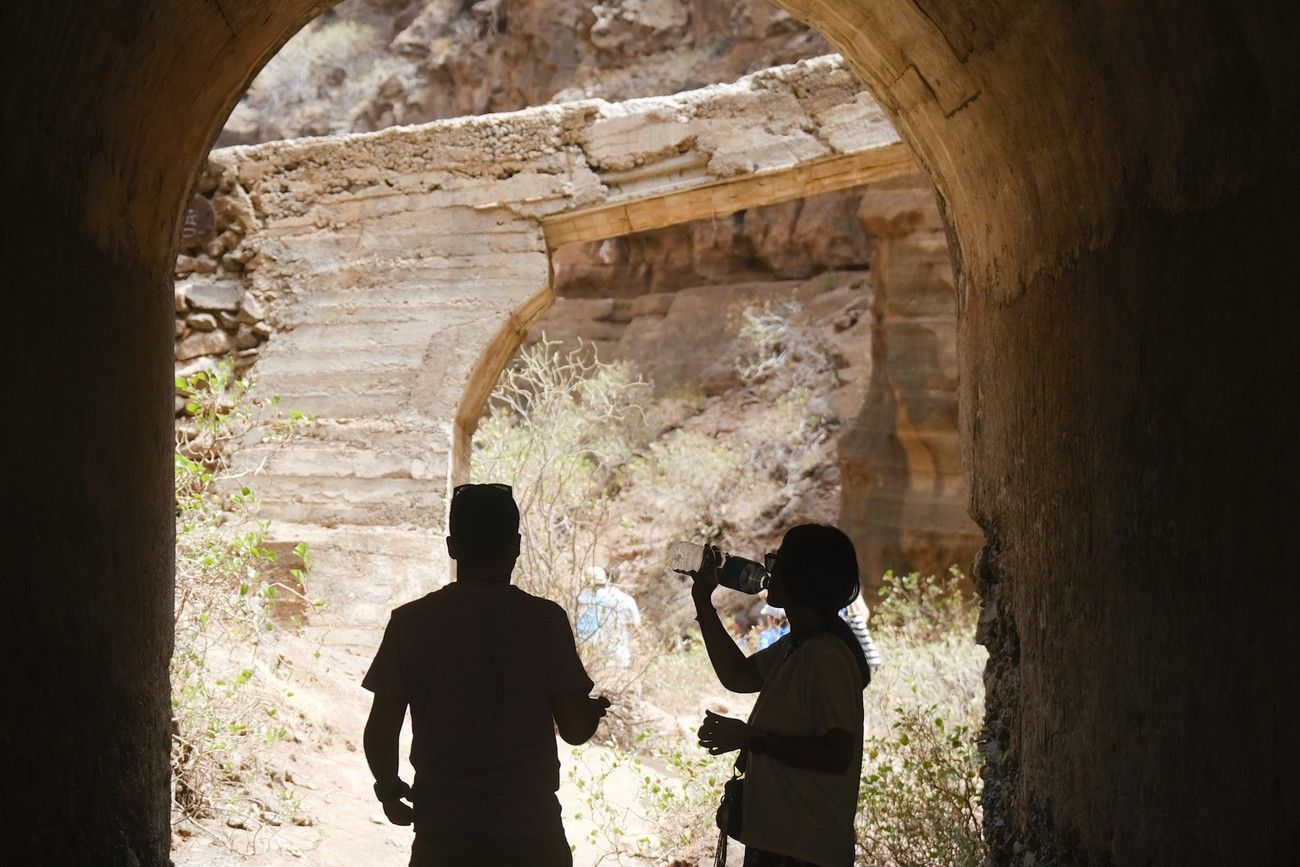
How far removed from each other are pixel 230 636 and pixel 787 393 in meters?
16.9

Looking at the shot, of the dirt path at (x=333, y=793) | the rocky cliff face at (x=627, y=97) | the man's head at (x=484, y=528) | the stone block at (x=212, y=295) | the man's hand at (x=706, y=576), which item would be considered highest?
the rocky cliff face at (x=627, y=97)

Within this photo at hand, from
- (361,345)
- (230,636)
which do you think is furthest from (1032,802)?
(361,345)

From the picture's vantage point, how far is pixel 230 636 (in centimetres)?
625

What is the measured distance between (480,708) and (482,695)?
1.1 inches

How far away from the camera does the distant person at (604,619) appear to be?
8797mm

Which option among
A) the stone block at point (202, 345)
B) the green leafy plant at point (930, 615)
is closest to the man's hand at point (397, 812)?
the stone block at point (202, 345)

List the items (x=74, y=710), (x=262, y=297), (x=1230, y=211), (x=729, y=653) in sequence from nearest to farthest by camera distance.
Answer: (x=1230, y=211) < (x=74, y=710) < (x=729, y=653) < (x=262, y=297)

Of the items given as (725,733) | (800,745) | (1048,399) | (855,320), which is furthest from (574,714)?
(855,320)

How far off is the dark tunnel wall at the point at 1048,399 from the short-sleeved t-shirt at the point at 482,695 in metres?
0.76

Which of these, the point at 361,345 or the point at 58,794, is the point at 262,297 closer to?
the point at 361,345

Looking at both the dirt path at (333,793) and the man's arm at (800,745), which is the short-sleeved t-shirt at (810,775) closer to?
the man's arm at (800,745)

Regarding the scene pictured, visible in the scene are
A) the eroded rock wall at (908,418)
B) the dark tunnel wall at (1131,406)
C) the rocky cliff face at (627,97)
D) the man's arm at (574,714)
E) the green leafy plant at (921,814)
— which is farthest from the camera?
the rocky cliff face at (627,97)

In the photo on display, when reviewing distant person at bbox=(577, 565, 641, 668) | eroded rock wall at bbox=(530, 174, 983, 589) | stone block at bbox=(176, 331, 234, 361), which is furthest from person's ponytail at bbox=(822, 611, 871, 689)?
stone block at bbox=(176, 331, 234, 361)

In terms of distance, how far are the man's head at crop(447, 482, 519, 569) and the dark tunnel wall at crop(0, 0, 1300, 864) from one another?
0.85 metres
